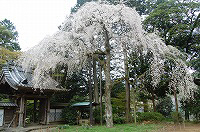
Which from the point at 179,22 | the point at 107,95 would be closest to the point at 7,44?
the point at 107,95

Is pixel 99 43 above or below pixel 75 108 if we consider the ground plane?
above

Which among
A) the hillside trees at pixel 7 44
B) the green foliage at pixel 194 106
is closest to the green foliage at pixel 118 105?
the green foliage at pixel 194 106

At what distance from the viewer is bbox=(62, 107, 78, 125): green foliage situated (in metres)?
11.4

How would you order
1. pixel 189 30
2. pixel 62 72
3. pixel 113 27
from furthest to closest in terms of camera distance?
pixel 62 72, pixel 189 30, pixel 113 27

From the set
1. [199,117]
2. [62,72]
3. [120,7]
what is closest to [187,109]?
[199,117]

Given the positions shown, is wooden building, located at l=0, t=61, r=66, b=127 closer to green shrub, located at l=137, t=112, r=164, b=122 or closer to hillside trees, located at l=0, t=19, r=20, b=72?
hillside trees, located at l=0, t=19, r=20, b=72

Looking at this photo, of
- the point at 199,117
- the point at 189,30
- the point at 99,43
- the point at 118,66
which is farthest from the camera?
the point at 118,66

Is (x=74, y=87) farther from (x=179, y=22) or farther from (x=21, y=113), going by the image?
(x=179, y=22)

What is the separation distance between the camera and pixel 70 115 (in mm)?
11633

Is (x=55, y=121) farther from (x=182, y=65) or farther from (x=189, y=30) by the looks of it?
(x=189, y=30)

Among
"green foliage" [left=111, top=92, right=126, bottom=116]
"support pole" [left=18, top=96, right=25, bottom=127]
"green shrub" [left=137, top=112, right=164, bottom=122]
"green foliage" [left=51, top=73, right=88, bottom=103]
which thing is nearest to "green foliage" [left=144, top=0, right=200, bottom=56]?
"green shrub" [left=137, top=112, right=164, bottom=122]

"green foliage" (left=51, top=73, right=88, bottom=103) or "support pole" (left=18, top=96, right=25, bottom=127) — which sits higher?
"green foliage" (left=51, top=73, right=88, bottom=103)

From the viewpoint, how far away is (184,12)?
11.9m

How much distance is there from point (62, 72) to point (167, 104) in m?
12.3
